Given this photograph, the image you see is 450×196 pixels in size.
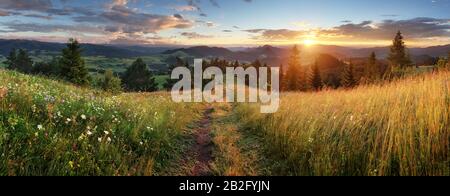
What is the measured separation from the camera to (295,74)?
74.5 meters

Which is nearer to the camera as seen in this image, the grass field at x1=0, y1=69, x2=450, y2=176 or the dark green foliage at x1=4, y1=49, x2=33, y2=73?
the grass field at x1=0, y1=69, x2=450, y2=176

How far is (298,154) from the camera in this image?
19.1 feet

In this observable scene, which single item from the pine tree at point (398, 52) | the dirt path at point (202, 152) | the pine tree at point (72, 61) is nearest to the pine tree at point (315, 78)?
the pine tree at point (398, 52)

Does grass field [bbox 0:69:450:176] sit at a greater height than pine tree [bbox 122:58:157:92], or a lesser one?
greater

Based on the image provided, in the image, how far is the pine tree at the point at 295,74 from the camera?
2906 inches

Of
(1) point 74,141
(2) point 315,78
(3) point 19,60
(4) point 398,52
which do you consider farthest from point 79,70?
(3) point 19,60

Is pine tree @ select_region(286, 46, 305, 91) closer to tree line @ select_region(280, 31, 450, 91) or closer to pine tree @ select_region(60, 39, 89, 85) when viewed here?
tree line @ select_region(280, 31, 450, 91)

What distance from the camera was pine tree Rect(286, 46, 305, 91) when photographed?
73.8 metres

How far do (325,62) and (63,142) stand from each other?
489ft

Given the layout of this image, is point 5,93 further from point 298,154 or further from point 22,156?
point 298,154

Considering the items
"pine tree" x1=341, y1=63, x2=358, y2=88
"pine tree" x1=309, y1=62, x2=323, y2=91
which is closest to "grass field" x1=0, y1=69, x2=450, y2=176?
"pine tree" x1=341, y1=63, x2=358, y2=88

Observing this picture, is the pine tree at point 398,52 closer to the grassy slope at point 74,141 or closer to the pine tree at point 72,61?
the pine tree at point 72,61

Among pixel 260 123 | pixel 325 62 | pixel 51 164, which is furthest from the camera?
pixel 325 62
